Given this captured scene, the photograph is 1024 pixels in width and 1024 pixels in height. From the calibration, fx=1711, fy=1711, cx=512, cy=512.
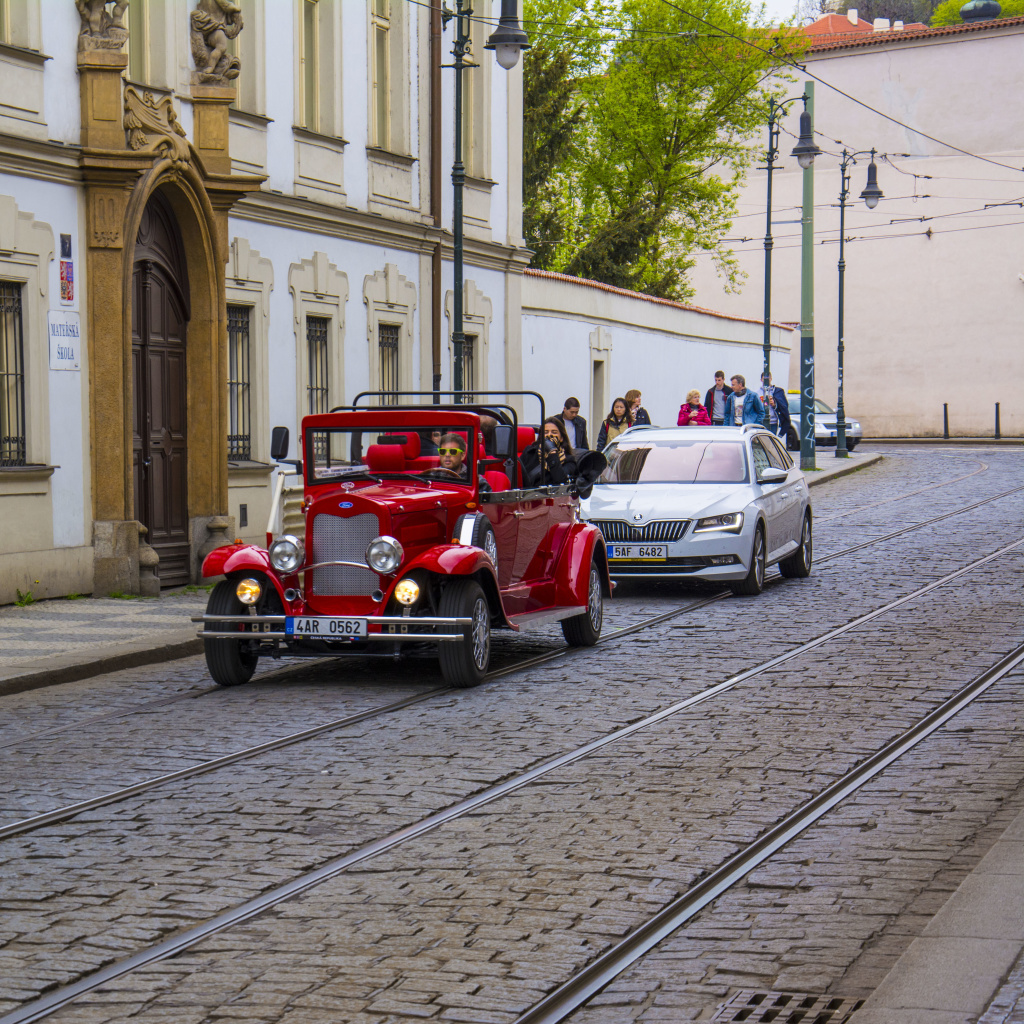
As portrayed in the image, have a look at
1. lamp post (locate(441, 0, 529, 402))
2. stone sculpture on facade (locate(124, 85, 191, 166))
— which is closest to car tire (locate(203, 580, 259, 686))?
stone sculpture on facade (locate(124, 85, 191, 166))

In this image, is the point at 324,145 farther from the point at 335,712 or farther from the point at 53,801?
the point at 53,801

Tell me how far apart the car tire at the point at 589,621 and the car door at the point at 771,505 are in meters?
3.62

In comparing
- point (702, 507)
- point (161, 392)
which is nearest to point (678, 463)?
point (702, 507)

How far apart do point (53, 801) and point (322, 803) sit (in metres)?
1.20

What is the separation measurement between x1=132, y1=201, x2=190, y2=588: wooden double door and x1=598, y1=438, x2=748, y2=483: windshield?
4492 mm

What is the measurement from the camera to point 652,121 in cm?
5562

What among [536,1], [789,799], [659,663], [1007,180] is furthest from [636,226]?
[789,799]

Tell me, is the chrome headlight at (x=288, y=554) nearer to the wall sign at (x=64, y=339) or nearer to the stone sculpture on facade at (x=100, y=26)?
the wall sign at (x=64, y=339)

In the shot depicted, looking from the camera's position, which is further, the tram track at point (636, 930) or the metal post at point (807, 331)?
the metal post at point (807, 331)

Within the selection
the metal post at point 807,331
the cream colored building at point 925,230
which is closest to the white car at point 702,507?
the metal post at point 807,331

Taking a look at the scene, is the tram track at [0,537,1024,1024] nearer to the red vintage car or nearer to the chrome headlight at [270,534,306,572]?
the red vintage car

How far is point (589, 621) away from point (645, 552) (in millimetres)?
3086

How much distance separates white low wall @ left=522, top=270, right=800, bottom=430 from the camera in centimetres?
3053

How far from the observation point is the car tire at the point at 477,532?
36.6 ft
